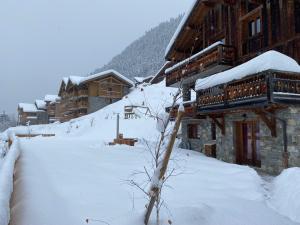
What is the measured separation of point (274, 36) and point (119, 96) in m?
39.7

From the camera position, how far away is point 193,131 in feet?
64.5

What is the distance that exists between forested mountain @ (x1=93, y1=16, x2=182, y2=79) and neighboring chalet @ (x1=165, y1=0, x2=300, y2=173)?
84.0m

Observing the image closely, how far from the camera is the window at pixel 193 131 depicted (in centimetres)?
1905

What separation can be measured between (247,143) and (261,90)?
3.97 metres

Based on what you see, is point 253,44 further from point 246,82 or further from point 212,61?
point 246,82

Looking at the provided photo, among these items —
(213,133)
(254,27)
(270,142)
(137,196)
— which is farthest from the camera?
(213,133)

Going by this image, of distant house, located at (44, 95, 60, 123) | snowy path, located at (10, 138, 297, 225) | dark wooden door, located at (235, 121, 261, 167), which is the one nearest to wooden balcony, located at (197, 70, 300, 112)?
dark wooden door, located at (235, 121, 261, 167)

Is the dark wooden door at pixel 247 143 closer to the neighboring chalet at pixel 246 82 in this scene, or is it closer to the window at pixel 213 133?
the neighboring chalet at pixel 246 82

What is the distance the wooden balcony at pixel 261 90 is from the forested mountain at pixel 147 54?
89874 mm

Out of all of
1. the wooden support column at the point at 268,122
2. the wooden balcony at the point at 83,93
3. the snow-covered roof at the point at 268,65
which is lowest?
the wooden support column at the point at 268,122

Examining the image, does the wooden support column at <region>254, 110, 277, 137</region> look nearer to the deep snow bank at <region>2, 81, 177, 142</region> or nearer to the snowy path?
the snowy path

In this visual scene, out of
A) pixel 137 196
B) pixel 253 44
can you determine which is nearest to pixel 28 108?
pixel 253 44

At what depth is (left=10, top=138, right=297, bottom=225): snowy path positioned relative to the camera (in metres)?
5.68

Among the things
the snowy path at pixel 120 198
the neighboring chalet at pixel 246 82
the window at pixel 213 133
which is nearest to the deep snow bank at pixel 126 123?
the neighboring chalet at pixel 246 82
